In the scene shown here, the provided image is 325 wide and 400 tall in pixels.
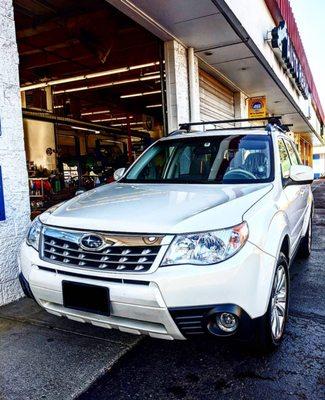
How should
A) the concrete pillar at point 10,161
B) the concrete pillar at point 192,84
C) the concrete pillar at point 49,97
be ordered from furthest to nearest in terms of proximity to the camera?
the concrete pillar at point 49,97, the concrete pillar at point 192,84, the concrete pillar at point 10,161

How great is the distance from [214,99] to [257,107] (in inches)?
95.1

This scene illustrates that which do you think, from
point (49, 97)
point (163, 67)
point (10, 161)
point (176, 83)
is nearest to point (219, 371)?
point (10, 161)

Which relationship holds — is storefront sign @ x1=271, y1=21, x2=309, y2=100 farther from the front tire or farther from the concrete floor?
the concrete floor

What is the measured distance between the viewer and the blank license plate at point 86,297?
2.18 meters

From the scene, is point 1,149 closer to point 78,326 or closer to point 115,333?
point 78,326

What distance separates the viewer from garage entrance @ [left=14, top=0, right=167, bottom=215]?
6914 mm

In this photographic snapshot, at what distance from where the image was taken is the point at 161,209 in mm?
2408

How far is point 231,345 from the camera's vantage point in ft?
8.75

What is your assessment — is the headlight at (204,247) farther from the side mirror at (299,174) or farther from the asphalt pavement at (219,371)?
the side mirror at (299,174)

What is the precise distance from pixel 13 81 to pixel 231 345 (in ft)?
10.3

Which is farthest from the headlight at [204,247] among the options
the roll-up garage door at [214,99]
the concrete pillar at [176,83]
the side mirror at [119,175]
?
the roll-up garage door at [214,99]

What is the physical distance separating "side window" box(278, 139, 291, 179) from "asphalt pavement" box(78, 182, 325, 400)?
1315mm

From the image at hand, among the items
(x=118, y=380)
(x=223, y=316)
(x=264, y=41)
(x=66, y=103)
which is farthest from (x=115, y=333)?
(x=66, y=103)

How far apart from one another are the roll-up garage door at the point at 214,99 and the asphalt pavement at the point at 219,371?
6323 mm
